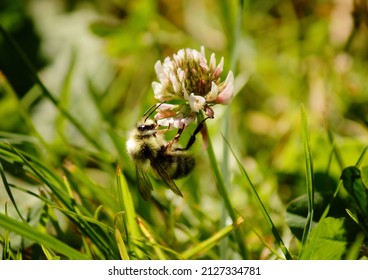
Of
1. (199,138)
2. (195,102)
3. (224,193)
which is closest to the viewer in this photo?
(195,102)

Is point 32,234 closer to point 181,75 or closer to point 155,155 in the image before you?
point 155,155

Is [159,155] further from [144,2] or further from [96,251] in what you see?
[144,2]

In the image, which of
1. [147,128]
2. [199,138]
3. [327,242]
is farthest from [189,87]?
[199,138]

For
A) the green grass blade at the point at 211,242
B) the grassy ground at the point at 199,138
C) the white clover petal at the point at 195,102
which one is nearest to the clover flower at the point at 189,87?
the white clover petal at the point at 195,102

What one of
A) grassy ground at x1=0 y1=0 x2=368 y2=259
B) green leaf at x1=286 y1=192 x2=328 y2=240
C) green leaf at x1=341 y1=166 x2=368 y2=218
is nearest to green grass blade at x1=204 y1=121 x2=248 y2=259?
grassy ground at x1=0 y1=0 x2=368 y2=259

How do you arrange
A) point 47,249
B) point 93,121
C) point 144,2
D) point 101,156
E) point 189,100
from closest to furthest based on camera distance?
point 189,100 → point 47,249 → point 101,156 → point 93,121 → point 144,2

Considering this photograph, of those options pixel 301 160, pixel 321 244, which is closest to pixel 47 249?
pixel 321 244

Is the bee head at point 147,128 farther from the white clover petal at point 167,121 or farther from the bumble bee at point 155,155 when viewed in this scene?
the white clover petal at point 167,121
